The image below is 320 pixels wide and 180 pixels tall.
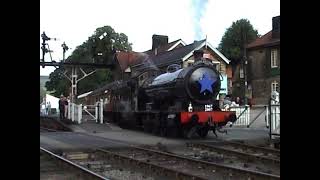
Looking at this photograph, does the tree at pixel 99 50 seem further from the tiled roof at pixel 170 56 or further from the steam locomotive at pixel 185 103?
the steam locomotive at pixel 185 103

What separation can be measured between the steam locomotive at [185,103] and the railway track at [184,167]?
10.1 feet

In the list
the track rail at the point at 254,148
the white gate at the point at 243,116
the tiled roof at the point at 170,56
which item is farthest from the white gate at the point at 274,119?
the white gate at the point at 243,116

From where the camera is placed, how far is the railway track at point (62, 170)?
25.2 ft

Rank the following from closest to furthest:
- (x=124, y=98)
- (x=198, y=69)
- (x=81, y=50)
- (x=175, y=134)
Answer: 1. (x=198, y=69)
2. (x=175, y=134)
3. (x=124, y=98)
4. (x=81, y=50)

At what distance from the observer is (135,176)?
804 centimetres

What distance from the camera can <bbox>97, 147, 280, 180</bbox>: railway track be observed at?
723cm

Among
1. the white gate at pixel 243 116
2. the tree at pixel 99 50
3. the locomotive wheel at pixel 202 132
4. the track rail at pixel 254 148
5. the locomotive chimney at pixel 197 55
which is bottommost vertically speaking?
the track rail at pixel 254 148

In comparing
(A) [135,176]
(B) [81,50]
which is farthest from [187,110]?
(B) [81,50]

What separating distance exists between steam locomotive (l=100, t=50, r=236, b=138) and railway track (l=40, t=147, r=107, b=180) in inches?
211

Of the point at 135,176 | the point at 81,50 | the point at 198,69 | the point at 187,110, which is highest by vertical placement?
the point at 81,50
